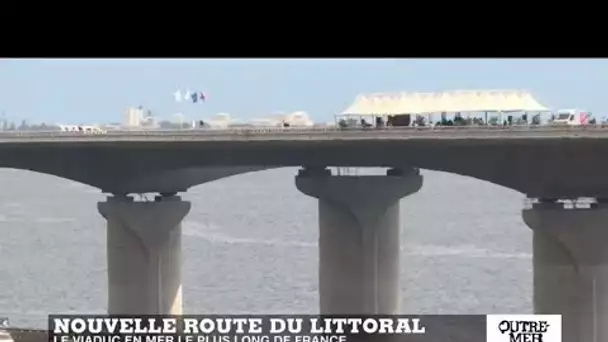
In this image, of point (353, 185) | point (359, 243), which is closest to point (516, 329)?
point (353, 185)

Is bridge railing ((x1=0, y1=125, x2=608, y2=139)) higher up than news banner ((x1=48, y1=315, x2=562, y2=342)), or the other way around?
bridge railing ((x1=0, y1=125, x2=608, y2=139))

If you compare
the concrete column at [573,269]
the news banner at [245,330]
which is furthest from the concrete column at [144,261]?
the concrete column at [573,269]

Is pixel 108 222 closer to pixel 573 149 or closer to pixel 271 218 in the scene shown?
pixel 271 218

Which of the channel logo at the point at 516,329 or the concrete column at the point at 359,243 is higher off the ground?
the concrete column at the point at 359,243

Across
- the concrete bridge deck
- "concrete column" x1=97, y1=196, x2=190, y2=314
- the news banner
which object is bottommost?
the news banner

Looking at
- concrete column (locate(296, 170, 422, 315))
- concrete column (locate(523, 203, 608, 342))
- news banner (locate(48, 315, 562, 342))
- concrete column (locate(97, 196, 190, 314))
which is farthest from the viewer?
concrete column (locate(97, 196, 190, 314))

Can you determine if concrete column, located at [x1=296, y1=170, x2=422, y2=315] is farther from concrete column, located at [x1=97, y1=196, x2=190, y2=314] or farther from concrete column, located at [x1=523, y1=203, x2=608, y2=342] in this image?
concrete column, located at [x1=97, y1=196, x2=190, y2=314]

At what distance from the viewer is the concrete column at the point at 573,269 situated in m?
6.05

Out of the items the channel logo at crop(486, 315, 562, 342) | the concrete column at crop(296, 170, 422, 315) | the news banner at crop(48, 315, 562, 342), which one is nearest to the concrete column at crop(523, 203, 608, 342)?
the concrete column at crop(296, 170, 422, 315)

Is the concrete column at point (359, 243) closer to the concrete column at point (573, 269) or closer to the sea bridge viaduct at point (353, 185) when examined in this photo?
the sea bridge viaduct at point (353, 185)

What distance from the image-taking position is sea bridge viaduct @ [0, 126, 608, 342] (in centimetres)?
572

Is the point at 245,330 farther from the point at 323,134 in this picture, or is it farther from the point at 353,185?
the point at 353,185

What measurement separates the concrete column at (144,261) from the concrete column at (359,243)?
1.23 metres
